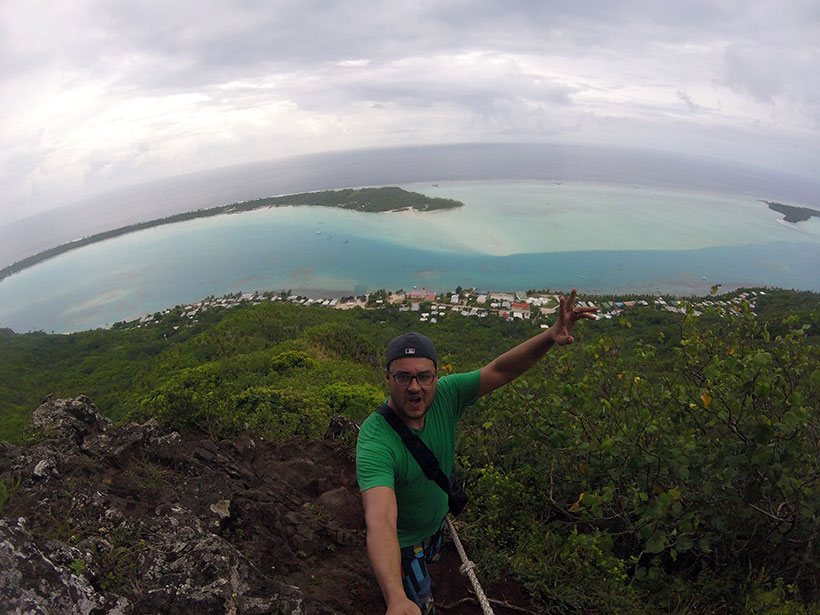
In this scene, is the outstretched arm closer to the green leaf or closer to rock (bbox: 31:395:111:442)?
the green leaf

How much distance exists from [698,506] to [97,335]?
3691 centimetres

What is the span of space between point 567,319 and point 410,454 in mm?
1047

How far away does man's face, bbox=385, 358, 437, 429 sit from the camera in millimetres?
1895

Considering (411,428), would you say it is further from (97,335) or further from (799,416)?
(97,335)

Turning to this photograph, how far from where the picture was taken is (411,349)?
75.5 inches

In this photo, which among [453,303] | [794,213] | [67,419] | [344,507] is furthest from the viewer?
[794,213]

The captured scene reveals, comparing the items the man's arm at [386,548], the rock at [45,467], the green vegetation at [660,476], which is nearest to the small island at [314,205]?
the green vegetation at [660,476]

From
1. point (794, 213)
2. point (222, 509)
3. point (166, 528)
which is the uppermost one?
point (794, 213)

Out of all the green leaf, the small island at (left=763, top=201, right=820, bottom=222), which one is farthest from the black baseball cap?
the small island at (left=763, top=201, right=820, bottom=222)

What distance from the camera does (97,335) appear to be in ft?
101

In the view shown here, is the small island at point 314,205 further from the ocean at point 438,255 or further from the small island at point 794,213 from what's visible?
the small island at point 794,213

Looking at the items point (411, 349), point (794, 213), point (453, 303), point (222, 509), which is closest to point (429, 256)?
point (453, 303)

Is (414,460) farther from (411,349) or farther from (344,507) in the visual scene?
(344,507)

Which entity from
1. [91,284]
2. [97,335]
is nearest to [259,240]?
[91,284]
